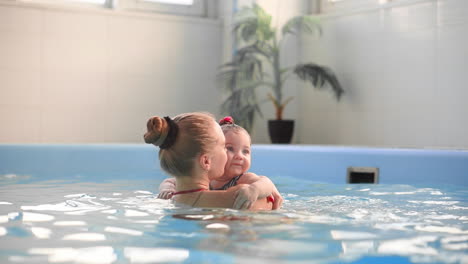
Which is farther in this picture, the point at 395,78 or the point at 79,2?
the point at 79,2

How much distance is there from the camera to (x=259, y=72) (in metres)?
6.56

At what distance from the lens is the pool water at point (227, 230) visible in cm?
141

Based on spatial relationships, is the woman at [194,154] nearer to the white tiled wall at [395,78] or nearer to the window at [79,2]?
the white tiled wall at [395,78]

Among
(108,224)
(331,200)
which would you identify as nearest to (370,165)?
(331,200)

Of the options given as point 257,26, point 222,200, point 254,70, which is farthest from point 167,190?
point 254,70

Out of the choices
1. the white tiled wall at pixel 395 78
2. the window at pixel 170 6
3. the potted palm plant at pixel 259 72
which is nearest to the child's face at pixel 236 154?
the white tiled wall at pixel 395 78

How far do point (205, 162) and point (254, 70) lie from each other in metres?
4.57

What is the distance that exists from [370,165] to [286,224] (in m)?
2.20

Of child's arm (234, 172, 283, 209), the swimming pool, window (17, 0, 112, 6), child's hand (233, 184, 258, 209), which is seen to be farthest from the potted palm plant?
child's hand (233, 184, 258, 209)

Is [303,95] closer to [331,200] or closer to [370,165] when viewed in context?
[370,165]

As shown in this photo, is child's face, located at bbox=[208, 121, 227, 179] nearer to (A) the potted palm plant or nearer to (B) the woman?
(B) the woman

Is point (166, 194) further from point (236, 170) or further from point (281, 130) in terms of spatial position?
point (281, 130)

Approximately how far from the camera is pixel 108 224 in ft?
6.19

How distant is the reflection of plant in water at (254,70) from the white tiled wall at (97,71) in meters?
0.59
